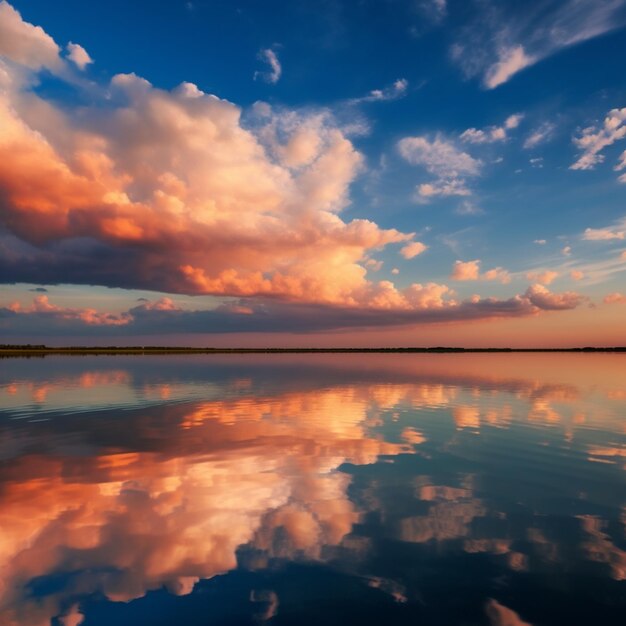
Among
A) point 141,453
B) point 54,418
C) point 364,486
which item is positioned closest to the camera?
point 364,486

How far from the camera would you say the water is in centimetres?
844

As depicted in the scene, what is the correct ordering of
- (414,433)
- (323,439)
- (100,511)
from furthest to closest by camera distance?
(414,433), (323,439), (100,511)

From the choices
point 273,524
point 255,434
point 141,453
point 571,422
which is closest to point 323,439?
point 255,434

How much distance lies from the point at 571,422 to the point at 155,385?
43670mm

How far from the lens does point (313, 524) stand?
1206cm

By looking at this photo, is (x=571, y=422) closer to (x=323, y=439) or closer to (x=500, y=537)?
(x=323, y=439)

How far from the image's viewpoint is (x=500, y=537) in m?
11.2

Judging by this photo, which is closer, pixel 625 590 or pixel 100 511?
pixel 625 590

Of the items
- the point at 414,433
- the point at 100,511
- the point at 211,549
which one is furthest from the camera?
the point at 414,433

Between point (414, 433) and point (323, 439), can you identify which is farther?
point (414, 433)

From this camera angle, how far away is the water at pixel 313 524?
27.7 feet

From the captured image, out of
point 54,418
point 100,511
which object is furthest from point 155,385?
point 100,511

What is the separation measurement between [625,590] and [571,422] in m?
21.0

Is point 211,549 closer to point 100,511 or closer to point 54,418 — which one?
point 100,511
